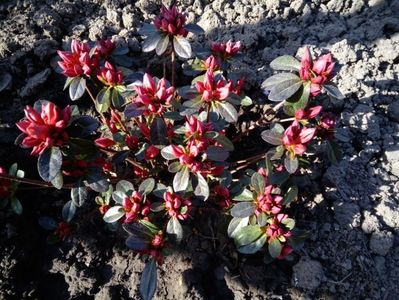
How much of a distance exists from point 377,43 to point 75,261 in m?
2.51

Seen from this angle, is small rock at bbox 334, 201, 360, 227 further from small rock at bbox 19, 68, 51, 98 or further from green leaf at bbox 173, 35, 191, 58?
small rock at bbox 19, 68, 51, 98

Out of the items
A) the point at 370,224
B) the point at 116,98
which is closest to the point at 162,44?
the point at 116,98

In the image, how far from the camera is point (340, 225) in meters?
2.37

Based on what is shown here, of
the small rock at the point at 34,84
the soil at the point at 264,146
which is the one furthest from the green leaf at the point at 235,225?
the small rock at the point at 34,84

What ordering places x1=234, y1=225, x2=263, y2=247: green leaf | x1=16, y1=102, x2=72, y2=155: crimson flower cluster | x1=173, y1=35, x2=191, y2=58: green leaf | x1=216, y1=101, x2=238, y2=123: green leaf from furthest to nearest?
x1=173, y1=35, x2=191, y2=58: green leaf
x1=234, y1=225, x2=263, y2=247: green leaf
x1=216, y1=101, x2=238, y2=123: green leaf
x1=16, y1=102, x2=72, y2=155: crimson flower cluster

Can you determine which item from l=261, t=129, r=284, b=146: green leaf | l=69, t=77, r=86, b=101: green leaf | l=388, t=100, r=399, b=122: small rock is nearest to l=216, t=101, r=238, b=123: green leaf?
l=261, t=129, r=284, b=146: green leaf

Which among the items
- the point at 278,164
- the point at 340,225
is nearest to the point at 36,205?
the point at 278,164

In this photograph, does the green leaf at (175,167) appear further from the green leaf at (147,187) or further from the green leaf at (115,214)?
the green leaf at (115,214)

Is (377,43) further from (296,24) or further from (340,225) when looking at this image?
(340,225)

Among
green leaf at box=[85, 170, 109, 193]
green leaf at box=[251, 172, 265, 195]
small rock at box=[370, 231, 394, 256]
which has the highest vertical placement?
green leaf at box=[85, 170, 109, 193]

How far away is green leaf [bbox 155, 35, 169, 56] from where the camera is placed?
2.13 meters

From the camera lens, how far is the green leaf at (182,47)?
6.97ft

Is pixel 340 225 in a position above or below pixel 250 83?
below

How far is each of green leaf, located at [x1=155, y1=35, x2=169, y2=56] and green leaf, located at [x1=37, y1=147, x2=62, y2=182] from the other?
0.78 m
